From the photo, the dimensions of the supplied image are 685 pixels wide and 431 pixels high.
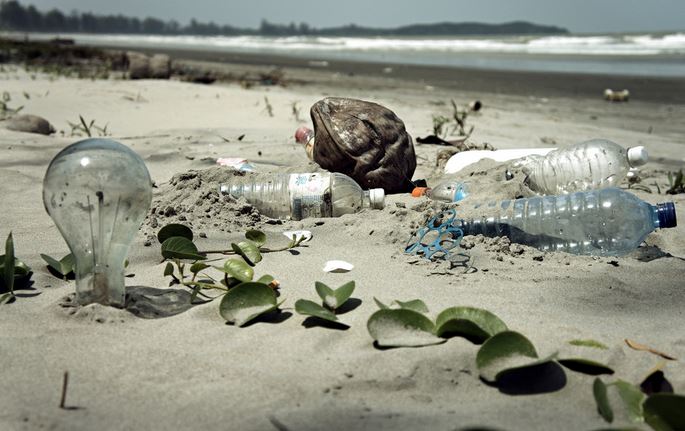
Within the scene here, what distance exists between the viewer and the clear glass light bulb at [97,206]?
5.64 feet

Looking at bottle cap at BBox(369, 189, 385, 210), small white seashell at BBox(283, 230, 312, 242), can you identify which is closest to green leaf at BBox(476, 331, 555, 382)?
small white seashell at BBox(283, 230, 312, 242)

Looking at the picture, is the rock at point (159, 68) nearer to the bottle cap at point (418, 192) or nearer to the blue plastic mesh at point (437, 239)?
the bottle cap at point (418, 192)

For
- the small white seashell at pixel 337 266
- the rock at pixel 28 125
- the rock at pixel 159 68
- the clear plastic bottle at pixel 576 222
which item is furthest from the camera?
the rock at pixel 159 68

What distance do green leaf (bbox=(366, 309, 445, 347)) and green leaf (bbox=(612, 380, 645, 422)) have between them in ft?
1.38

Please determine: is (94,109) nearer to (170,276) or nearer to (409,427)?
(170,276)

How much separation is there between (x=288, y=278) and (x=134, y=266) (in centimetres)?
55

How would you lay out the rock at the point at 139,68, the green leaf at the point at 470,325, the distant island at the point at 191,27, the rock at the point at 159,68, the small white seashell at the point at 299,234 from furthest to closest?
the distant island at the point at 191,27, the rock at the point at 159,68, the rock at the point at 139,68, the small white seashell at the point at 299,234, the green leaf at the point at 470,325

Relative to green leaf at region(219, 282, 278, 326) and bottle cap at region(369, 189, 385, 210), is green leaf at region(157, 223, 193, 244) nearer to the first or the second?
green leaf at region(219, 282, 278, 326)

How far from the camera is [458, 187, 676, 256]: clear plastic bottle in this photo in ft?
8.08

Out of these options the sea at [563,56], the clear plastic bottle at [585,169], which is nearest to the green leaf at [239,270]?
the clear plastic bottle at [585,169]

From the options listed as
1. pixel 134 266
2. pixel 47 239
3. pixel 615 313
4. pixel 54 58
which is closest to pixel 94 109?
pixel 47 239

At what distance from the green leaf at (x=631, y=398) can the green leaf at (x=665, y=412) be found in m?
0.04

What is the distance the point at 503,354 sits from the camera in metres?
1.53

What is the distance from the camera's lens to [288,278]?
217 cm
